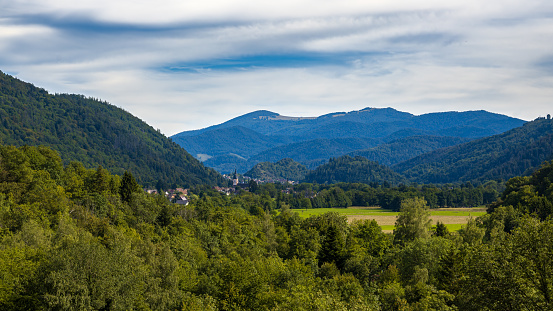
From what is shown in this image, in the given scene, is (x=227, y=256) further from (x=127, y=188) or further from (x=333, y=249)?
(x=127, y=188)

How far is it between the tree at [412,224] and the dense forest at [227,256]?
0.20 m

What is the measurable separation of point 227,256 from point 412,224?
31.3 m

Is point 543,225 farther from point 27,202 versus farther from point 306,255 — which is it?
point 27,202

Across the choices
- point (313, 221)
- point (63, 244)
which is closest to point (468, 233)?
point (313, 221)

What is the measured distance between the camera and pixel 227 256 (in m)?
65.4

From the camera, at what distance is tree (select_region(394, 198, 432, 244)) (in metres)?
73.7

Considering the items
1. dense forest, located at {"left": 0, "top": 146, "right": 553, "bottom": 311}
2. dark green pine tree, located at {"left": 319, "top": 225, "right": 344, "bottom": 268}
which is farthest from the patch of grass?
dark green pine tree, located at {"left": 319, "top": 225, "right": 344, "bottom": 268}

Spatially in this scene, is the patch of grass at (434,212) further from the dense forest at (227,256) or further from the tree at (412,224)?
the tree at (412,224)

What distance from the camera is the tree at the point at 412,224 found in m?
73.7

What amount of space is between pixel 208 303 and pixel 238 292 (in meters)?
5.43

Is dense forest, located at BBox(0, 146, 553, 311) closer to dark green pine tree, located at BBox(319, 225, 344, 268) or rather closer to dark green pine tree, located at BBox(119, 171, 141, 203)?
dark green pine tree, located at BBox(319, 225, 344, 268)

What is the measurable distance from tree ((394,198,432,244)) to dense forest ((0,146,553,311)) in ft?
0.64

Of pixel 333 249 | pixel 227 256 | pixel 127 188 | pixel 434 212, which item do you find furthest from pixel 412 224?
pixel 434 212

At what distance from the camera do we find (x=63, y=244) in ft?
148
